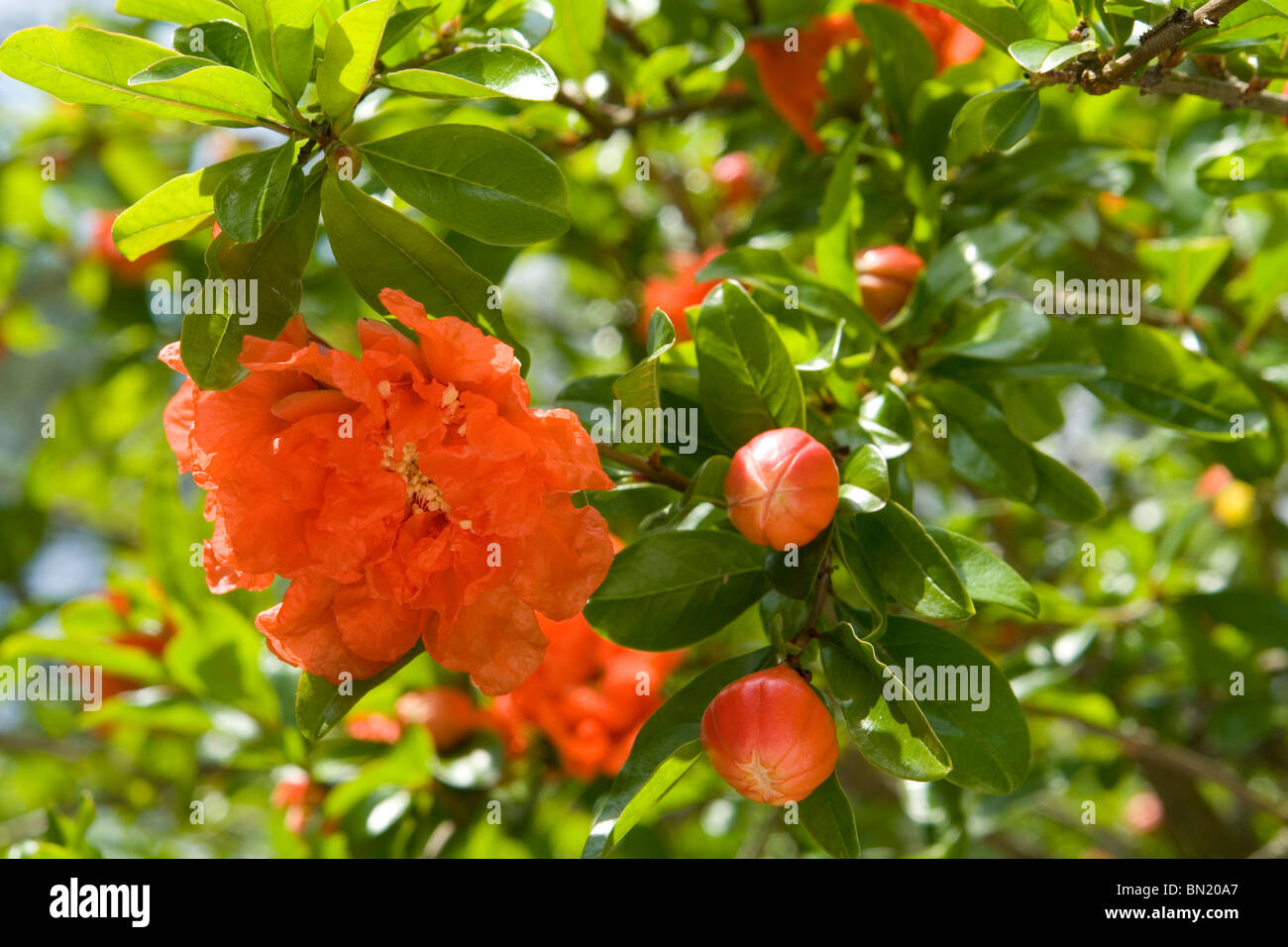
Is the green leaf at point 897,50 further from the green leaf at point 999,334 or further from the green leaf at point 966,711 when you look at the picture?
the green leaf at point 966,711

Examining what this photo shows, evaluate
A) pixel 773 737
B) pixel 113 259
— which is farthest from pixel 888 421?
pixel 113 259

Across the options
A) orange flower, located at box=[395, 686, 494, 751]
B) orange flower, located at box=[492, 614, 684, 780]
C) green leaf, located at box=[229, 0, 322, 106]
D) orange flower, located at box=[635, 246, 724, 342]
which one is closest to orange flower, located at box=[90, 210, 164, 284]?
orange flower, located at box=[635, 246, 724, 342]

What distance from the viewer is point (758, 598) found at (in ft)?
3.56

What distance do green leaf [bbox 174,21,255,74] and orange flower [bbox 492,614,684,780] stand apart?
3.29 feet

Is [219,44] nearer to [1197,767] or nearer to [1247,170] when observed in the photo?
[1247,170]

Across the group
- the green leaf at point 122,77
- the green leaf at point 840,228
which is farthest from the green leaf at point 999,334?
the green leaf at point 122,77

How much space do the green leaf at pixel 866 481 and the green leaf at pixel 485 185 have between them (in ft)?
1.16

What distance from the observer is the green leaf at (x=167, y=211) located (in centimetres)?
96

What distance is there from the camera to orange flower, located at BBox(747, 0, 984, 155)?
1.52 m

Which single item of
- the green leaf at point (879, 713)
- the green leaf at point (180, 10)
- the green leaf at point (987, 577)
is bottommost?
the green leaf at point (879, 713)

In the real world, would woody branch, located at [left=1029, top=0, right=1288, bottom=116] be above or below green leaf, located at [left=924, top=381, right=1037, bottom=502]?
above

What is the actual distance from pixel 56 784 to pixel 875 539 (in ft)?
7.73

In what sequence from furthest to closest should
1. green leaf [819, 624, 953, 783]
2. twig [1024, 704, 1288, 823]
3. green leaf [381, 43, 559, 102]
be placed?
twig [1024, 704, 1288, 823] < green leaf [381, 43, 559, 102] < green leaf [819, 624, 953, 783]

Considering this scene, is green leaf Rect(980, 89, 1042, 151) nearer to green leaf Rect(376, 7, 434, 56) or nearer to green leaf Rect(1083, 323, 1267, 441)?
green leaf Rect(1083, 323, 1267, 441)
